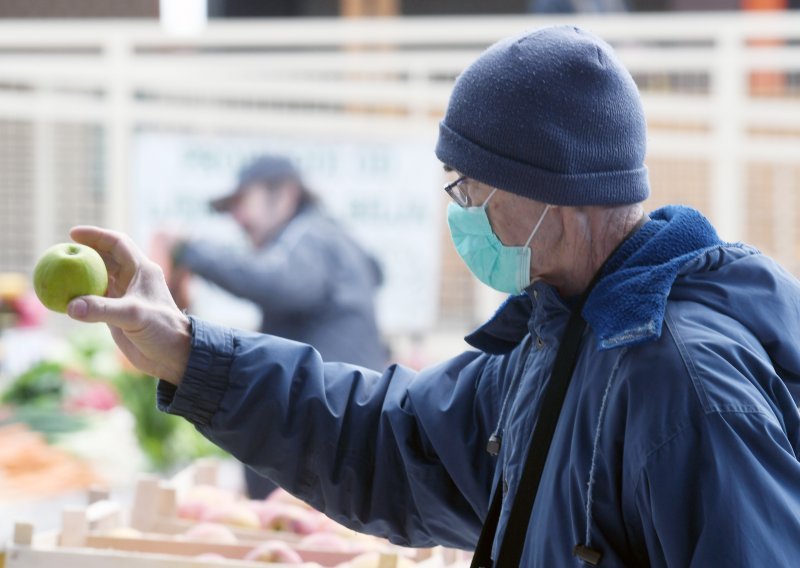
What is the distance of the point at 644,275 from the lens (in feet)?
5.52

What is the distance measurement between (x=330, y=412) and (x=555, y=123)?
68cm

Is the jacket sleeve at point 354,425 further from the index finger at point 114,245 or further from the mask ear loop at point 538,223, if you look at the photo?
the mask ear loop at point 538,223

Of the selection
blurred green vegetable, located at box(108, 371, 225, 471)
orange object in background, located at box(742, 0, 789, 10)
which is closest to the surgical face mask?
blurred green vegetable, located at box(108, 371, 225, 471)

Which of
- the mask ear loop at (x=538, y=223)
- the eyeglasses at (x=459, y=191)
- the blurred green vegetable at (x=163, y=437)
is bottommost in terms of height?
the blurred green vegetable at (x=163, y=437)

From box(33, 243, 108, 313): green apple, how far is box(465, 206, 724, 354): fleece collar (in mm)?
793

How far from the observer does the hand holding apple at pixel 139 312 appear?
1.92 metres

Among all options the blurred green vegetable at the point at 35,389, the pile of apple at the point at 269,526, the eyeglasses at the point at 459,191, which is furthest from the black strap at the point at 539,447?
the blurred green vegetable at the point at 35,389

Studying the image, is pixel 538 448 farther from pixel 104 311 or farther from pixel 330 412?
pixel 104 311

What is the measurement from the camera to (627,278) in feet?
5.58

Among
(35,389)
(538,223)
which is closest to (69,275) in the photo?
(538,223)

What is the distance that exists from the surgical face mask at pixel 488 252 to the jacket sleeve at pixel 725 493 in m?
0.40

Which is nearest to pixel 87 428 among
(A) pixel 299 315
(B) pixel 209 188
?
(A) pixel 299 315

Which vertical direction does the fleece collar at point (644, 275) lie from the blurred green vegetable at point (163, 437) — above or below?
above

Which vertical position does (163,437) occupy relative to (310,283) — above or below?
below
